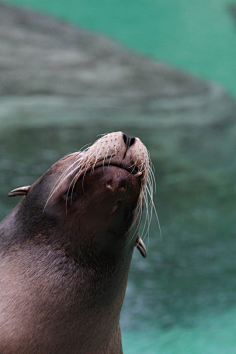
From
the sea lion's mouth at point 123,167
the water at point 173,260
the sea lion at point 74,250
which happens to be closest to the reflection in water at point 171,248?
the water at point 173,260

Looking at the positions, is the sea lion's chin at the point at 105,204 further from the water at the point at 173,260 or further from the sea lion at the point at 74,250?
the water at the point at 173,260

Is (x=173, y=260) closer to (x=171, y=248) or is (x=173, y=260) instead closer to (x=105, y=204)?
(x=171, y=248)

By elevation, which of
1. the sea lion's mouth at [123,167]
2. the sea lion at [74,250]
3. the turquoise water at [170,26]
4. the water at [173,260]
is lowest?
the water at [173,260]

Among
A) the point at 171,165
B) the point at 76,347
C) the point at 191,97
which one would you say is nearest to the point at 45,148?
the point at 171,165

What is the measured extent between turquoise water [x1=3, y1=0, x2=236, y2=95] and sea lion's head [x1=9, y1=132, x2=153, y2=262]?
10062 mm

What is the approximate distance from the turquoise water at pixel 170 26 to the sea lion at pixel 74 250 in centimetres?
1009

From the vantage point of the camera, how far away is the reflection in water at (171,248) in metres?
4.30

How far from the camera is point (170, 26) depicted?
12.8 metres

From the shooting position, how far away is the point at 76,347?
1922 mm

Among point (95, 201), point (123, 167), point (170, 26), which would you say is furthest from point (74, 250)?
point (170, 26)

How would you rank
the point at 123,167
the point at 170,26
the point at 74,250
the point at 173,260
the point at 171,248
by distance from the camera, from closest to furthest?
the point at 123,167
the point at 74,250
the point at 173,260
the point at 171,248
the point at 170,26

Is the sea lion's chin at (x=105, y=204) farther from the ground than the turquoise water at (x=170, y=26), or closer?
closer

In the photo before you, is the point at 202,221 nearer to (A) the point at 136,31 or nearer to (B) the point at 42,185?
(B) the point at 42,185

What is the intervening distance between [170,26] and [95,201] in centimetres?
1190
